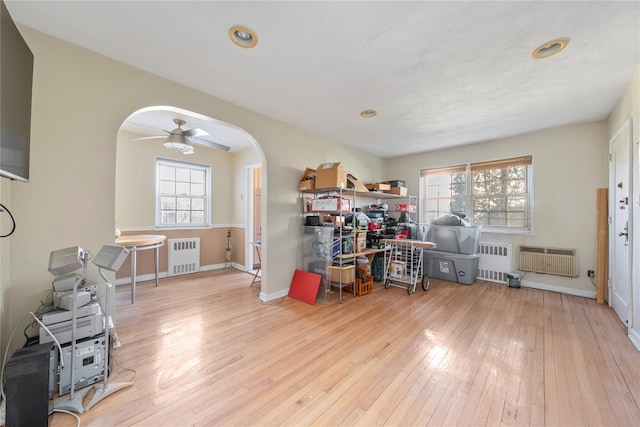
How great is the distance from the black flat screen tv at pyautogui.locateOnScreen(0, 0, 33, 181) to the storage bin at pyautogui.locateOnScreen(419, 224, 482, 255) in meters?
5.03

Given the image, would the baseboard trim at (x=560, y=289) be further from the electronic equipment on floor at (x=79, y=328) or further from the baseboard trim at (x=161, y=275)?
the electronic equipment on floor at (x=79, y=328)

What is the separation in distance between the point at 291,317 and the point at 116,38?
Result: 3.04 meters

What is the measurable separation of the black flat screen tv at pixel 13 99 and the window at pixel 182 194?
10.6 feet

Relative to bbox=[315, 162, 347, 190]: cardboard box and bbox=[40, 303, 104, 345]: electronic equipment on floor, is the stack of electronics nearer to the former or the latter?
bbox=[40, 303, 104, 345]: electronic equipment on floor

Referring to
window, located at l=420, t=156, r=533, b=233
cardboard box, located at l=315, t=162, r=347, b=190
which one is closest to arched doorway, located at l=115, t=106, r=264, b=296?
cardboard box, located at l=315, t=162, r=347, b=190

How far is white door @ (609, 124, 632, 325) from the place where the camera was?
8.21ft

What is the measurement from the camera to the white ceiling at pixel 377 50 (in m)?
1.58

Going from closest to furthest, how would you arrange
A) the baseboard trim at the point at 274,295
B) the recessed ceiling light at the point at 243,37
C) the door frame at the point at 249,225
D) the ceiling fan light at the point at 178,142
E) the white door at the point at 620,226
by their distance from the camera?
the recessed ceiling light at the point at 243,37 < the white door at the point at 620,226 < the ceiling fan light at the point at 178,142 < the baseboard trim at the point at 274,295 < the door frame at the point at 249,225

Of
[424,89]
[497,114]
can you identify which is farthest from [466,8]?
[497,114]

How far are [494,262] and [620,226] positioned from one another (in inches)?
65.8

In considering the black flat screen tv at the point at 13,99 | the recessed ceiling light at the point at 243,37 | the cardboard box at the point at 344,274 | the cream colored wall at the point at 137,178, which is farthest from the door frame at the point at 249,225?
the black flat screen tv at the point at 13,99

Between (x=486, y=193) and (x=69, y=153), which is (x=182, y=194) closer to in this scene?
(x=69, y=153)

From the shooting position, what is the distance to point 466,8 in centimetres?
154

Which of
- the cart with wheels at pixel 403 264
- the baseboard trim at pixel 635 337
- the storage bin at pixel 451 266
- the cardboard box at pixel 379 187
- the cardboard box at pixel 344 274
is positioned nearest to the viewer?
the baseboard trim at pixel 635 337
